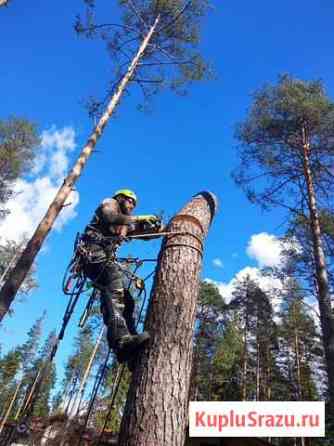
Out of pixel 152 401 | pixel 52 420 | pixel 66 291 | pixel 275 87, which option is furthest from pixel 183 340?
pixel 52 420

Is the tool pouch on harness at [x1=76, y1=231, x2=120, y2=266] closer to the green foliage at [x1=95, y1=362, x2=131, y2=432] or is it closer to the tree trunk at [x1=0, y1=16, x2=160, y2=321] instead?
the tree trunk at [x1=0, y1=16, x2=160, y2=321]

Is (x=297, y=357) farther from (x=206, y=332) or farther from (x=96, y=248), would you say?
(x=96, y=248)

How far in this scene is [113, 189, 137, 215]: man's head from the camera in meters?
4.26

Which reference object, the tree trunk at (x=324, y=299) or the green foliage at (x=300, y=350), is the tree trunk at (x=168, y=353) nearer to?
the tree trunk at (x=324, y=299)

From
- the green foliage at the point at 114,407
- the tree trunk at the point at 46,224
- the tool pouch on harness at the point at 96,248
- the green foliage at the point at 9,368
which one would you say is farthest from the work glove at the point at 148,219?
the green foliage at the point at 9,368

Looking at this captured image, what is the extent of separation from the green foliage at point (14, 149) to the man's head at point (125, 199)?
568 inches

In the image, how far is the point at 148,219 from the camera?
12.5ft

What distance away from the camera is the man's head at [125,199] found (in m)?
4.26

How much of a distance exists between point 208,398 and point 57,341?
19216 millimetres

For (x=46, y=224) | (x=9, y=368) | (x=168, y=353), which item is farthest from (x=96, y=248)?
(x=9, y=368)

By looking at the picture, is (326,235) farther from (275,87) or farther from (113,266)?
(113,266)

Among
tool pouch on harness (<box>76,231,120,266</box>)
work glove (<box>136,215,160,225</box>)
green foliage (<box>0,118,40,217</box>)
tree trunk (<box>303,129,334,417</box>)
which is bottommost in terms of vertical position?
tool pouch on harness (<box>76,231,120,266</box>)

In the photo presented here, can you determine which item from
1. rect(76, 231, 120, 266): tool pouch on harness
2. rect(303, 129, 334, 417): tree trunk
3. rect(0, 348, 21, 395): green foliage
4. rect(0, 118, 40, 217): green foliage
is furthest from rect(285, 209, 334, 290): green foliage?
rect(0, 348, 21, 395): green foliage

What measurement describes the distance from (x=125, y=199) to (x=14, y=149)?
15411 mm
